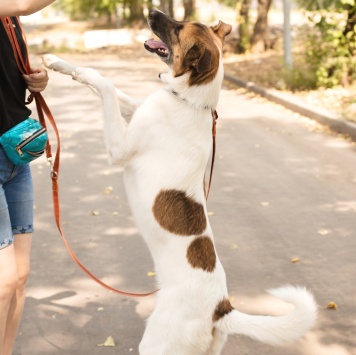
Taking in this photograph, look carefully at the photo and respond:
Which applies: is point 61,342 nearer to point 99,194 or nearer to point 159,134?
point 159,134

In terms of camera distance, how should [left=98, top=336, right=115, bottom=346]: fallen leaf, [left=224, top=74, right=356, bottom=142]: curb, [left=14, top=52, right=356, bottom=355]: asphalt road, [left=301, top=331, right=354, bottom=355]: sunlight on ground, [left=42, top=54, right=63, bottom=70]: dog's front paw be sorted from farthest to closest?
[left=224, top=74, right=356, bottom=142]: curb, [left=14, top=52, right=356, bottom=355]: asphalt road, [left=98, top=336, right=115, bottom=346]: fallen leaf, [left=301, top=331, right=354, bottom=355]: sunlight on ground, [left=42, top=54, right=63, bottom=70]: dog's front paw

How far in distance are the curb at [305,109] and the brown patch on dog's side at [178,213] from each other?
753 centimetres

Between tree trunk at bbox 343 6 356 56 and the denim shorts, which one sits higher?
the denim shorts

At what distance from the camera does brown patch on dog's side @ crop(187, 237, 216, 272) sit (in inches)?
130

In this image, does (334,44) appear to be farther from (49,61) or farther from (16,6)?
(16,6)

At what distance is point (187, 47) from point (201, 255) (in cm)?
108

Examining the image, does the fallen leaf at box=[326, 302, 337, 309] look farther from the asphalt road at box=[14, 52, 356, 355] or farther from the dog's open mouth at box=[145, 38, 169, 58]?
the dog's open mouth at box=[145, 38, 169, 58]

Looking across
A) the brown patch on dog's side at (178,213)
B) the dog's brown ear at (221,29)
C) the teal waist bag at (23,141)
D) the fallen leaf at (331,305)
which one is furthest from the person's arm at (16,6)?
the fallen leaf at (331,305)

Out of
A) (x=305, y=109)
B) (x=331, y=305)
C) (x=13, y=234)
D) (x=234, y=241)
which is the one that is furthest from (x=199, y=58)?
(x=305, y=109)

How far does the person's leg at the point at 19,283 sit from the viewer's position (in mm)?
3508

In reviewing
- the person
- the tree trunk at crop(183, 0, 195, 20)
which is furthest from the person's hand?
the tree trunk at crop(183, 0, 195, 20)

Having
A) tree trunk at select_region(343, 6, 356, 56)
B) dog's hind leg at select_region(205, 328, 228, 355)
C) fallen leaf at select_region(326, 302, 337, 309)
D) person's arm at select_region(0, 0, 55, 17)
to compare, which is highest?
→ person's arm at select_region(0, 0, 55, 17)

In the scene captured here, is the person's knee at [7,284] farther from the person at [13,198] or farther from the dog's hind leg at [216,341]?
the dog's hind leg at [216,341]

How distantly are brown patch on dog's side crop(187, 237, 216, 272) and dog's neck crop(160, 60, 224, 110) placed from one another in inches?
27.7
